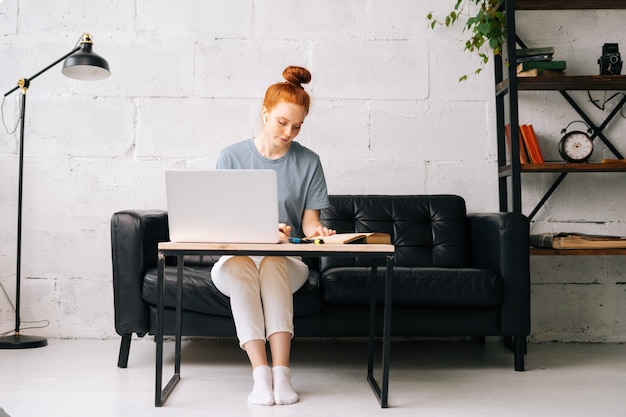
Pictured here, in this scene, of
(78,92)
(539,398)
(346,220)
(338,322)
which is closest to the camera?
(539,398)

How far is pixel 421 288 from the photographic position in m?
2.60

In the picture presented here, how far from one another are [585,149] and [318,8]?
153 centimetres

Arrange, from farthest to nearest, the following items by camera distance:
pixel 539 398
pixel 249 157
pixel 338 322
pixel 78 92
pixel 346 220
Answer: pixel 78 92
pixel 346 220
pixel 338 322
pixel 249 157
pixel 539 398

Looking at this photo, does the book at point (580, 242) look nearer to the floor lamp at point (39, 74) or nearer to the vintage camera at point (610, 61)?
the vintage camera at point (610, 61)

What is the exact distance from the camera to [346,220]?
3.22m

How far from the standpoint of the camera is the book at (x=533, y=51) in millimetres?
3271

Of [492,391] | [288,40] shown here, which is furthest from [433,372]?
[288,40]

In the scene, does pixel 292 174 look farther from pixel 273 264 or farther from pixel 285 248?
pixel 285 248

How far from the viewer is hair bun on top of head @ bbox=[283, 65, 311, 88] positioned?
2.35 metres

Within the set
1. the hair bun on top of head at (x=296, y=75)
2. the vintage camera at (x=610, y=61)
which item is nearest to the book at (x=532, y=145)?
the vintage camera at (x=610, y=61)

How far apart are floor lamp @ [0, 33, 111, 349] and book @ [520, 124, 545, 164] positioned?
2023mm

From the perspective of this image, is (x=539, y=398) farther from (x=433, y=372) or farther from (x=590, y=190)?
(x=590, y=190)

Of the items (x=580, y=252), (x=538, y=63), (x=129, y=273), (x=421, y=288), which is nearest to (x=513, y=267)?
(x=421, y=288)

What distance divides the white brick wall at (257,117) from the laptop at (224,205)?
5.12 ft
